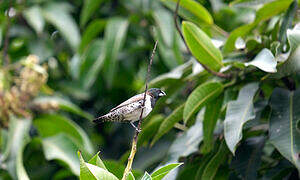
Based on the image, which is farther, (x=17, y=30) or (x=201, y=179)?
(x=17, y=30)

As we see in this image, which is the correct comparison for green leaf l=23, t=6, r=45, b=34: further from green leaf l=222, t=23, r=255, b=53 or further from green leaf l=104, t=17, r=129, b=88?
green leaf l=222, t=23, r=255, b=53

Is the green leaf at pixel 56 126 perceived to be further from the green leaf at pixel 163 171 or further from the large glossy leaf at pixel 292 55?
the green leaf at pixel 163 171

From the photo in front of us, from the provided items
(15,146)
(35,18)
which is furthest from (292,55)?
(35,18)

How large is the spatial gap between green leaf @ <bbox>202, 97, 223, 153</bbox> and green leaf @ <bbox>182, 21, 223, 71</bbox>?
0.23 metres

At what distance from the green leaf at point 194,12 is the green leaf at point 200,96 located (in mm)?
735

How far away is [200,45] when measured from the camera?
2.51 meters

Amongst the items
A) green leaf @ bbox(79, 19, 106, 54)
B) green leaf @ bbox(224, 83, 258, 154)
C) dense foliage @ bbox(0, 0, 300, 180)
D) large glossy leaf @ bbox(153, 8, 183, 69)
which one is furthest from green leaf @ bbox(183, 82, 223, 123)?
green leaf @ bbox(79, 19, 106, 54)

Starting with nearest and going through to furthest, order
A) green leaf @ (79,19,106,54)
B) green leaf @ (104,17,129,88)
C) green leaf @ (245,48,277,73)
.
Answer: green leaf @ (245,48,277,73) < green leaf @ (104,17,129,88) < green leaf @ (79,19,106,54)

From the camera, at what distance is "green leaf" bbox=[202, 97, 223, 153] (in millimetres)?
2570

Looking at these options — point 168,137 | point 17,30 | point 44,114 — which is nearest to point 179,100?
point 168,137

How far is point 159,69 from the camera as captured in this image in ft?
14.1

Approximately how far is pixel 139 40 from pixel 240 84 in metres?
2.13

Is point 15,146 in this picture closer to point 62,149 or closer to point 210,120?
point 62,149

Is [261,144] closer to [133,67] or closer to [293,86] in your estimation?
[293,86]
